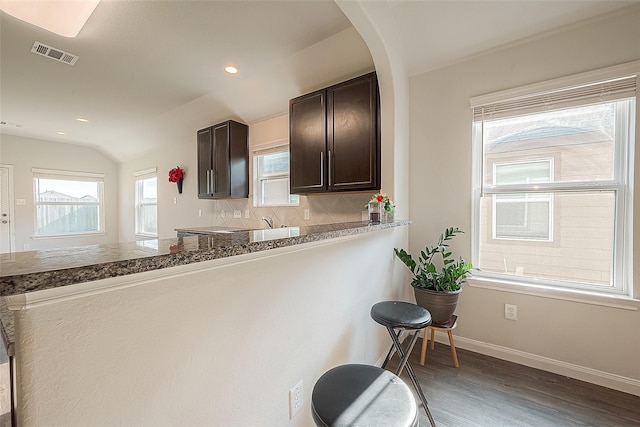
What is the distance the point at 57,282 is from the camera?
0.44 metres

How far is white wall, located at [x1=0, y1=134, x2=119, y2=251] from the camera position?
480 centimetres

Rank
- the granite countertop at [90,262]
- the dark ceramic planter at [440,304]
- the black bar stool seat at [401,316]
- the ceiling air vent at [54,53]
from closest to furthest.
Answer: the granite countertop at [90,262] < the black bar stool seat at [401,316] < the dark ceramic planter at [440,304] < the ceiling air vent at [54,53]

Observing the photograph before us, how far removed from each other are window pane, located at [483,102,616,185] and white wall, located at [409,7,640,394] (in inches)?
7.6

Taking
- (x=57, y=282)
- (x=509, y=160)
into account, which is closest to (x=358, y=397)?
(x=57, y=282)

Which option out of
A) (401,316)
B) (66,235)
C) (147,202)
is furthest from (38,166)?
(401,316)

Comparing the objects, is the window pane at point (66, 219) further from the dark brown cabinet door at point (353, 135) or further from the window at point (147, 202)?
the dark brown cabinet door at point (353, 135)

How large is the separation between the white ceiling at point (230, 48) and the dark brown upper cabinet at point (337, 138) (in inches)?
11.6

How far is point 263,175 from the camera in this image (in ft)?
11.3

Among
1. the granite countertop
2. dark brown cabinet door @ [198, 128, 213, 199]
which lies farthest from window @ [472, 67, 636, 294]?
dark brown cabinet door @ [198, 128, 213, 199]

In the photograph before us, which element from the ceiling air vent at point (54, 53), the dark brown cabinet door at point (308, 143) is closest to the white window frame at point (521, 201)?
the dark brown cabinet door at point (308, 143)

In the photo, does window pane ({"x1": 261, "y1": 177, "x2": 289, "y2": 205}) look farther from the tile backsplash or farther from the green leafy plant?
the green leafy plant

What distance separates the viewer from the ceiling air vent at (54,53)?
227cm

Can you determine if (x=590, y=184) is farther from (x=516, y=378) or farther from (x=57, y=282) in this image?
(x=57, y=282)

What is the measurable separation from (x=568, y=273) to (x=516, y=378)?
2.89 feet
